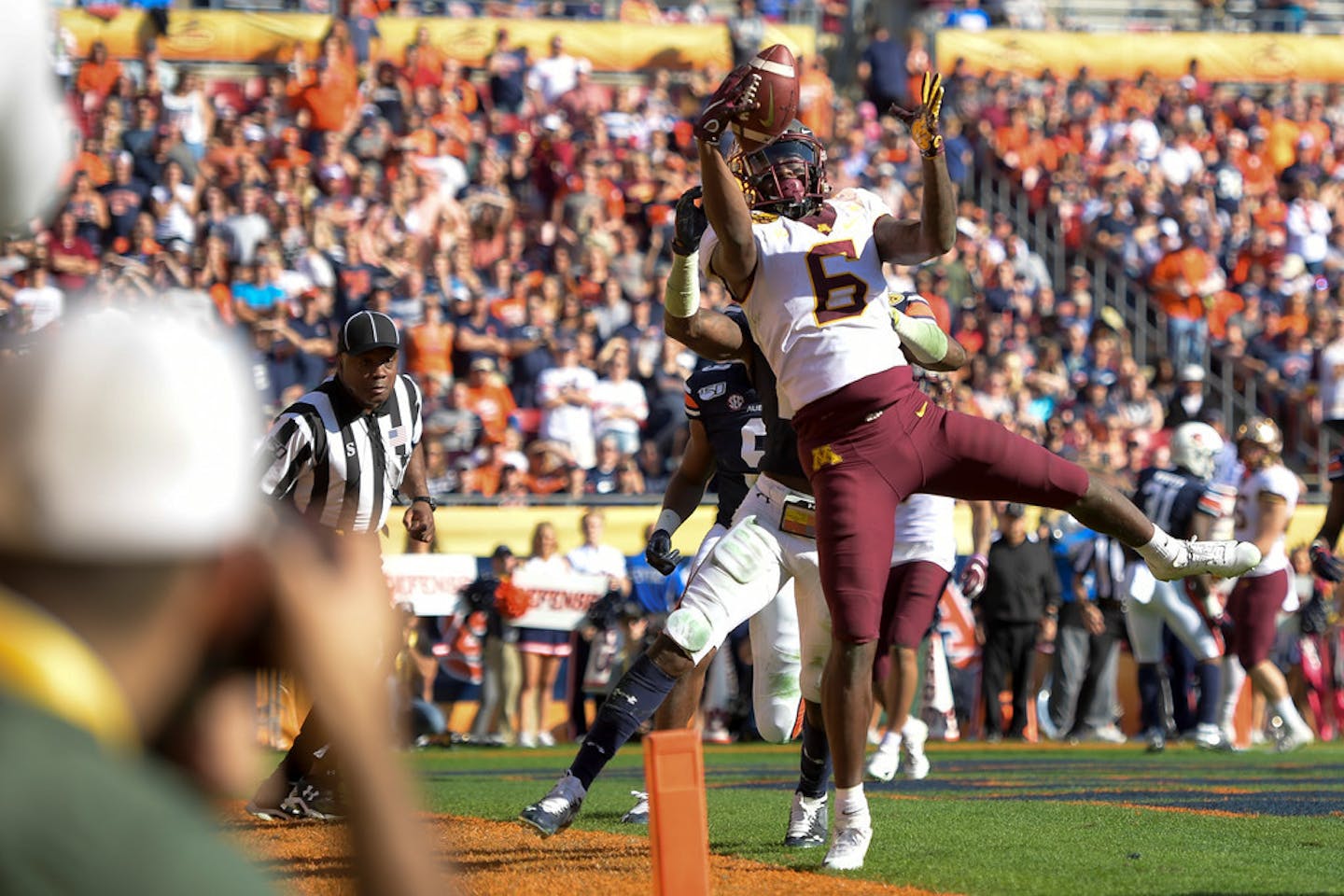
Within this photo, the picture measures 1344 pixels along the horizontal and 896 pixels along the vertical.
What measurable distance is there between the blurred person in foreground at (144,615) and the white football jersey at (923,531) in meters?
7.22

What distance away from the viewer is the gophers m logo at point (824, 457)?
5516mm

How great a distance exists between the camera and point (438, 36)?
19.6 m

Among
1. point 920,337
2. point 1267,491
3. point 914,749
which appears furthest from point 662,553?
point 1267,491

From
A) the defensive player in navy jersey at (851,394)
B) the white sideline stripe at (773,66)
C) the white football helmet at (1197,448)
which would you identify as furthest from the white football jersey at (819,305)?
the white football helmet at (1197,448)

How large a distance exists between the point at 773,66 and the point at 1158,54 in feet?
63.8

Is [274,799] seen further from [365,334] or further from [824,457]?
[824,457]

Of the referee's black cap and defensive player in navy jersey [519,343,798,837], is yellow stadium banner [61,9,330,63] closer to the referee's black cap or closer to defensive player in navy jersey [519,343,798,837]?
defensive player in navy jersey [519,343,798,837]

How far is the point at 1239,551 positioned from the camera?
6.00 metres

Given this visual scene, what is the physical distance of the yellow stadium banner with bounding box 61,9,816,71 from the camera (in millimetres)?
18766

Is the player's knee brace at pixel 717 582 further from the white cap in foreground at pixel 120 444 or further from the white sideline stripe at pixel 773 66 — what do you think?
the white cap in foreground at pixel 120 444

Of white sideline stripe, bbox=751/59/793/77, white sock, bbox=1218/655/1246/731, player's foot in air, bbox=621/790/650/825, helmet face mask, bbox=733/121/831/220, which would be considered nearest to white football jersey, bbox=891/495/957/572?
player's foot in air, bbox=621/790/650/825

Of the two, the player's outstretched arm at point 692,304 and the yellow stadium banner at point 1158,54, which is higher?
the player's outstretched arm at point 692,304

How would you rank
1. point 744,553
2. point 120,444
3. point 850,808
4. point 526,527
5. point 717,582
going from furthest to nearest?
point 526,527, point 744,553, point 717,582, point 850,808, point 120,444

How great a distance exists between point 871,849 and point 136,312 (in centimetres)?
473
